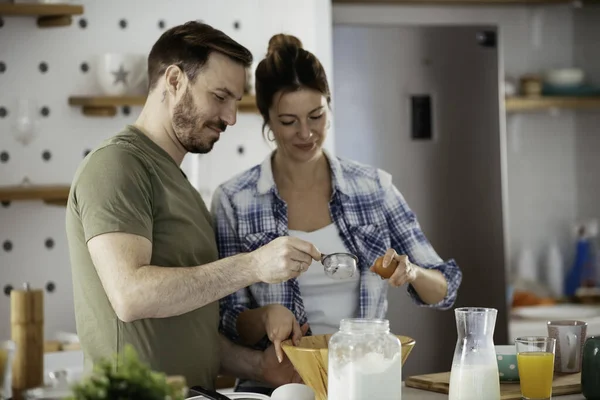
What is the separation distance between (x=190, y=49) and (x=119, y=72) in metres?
1.13

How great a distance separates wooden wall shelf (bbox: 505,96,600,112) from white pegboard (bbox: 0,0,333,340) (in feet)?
3.94

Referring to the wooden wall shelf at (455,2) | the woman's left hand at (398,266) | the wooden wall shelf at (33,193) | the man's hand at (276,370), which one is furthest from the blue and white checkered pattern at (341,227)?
the wooden wall shelf at (455,2)

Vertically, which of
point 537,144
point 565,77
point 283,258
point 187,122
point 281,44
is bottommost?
point 283,258

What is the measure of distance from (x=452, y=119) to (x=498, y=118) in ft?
0.61

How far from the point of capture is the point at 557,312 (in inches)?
150

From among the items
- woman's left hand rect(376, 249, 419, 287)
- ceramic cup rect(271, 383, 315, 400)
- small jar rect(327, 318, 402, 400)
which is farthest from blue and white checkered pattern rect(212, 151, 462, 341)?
small jar rect(327, 318, 402, 400)

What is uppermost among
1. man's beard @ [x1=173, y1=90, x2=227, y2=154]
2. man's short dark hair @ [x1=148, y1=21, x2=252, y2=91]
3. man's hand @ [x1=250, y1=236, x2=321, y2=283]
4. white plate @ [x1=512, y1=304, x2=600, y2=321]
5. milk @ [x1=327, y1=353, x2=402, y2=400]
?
man's short dark hair @ [x1=148, y1=21, x2=252, y2=91]

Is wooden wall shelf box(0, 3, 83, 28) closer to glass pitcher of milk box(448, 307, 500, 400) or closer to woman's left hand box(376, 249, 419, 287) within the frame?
woman's left hand box(376, 249, 419, 287)

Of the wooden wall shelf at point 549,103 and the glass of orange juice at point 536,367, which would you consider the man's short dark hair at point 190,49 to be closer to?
the glass of orange juice at point 536,367

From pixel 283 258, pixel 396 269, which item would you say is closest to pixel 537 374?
pixel 396 269

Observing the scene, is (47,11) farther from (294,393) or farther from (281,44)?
(294,393)

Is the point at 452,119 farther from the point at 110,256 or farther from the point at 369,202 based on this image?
the point at 110,256

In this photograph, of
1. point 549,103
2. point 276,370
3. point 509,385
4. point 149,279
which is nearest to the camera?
point 149,279

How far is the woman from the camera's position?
89.4 inches
